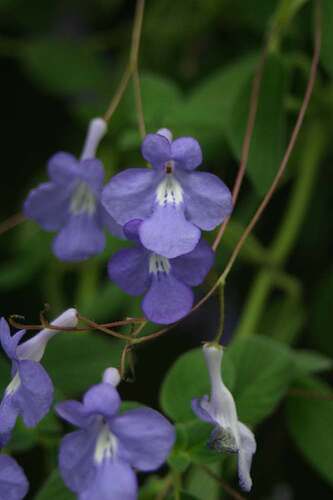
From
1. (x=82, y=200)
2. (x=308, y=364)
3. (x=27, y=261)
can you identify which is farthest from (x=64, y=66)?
(x=308, y=364)

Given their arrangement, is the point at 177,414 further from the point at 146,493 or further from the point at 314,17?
the point at 314,17

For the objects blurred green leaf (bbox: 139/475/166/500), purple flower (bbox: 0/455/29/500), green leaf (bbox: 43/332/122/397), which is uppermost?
purple flower (bbox: 0/455/29/500)

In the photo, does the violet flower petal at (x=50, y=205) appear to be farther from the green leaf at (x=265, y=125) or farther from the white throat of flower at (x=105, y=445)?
the white throat of flower at (x=105, y=445)

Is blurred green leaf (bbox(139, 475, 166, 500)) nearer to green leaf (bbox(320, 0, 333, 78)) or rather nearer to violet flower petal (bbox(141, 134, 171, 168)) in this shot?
violet flower petal (bbox(141, 134, 171, 168))

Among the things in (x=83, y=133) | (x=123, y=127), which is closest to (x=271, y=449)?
(x=123, y=127)

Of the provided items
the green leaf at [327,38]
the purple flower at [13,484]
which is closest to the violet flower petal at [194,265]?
the purple flower at [13,484]

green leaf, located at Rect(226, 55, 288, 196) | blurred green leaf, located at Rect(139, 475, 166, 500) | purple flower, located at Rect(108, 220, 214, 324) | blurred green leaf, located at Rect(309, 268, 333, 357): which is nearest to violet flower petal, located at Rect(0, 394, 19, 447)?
purple flower, located at Rect(108, 220, 214, 324)
